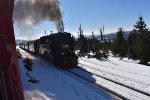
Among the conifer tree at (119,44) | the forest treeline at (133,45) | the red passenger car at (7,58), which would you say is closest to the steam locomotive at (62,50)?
the forest treeline at (133,45)

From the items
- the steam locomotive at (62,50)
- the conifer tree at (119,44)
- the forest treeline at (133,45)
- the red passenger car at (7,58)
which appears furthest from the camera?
the conifer tree at (119,44)

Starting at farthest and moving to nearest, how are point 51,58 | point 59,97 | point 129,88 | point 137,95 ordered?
1. point 51,58
2. point 129,88
3. point 137,95
4. point 59,97

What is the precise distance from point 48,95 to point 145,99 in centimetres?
389

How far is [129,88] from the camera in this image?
1448 centimetres

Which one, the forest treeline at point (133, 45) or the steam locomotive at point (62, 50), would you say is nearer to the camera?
the steam locomotive at point (62, 50)

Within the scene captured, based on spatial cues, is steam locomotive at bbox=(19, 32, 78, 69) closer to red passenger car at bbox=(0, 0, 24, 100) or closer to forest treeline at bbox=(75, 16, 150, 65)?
forest treeline at bbox=(75, 16, 150, 65)

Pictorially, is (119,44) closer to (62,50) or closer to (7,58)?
(62,50)

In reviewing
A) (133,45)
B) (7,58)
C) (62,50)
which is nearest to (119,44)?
(133,45)

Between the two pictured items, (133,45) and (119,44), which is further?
(119,44)

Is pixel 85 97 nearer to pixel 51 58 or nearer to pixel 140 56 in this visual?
pixel 51 58

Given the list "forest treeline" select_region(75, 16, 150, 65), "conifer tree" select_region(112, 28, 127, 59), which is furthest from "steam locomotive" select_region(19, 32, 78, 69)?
"conifer tree" select_region(112, 28, 127, 59)

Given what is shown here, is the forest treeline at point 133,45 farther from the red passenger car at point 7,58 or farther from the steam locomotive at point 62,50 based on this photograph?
the red passenger car at point 7,58

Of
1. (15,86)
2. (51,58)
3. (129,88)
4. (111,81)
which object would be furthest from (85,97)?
(51,58)

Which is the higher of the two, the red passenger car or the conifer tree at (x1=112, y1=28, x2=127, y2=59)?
the red passenger car
